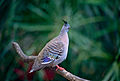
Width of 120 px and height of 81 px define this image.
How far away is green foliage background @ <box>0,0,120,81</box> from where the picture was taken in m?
3.26

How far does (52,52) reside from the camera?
213cm

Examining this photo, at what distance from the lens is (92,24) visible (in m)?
3.72

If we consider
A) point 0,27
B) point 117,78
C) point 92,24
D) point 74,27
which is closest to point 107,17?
point 92,24

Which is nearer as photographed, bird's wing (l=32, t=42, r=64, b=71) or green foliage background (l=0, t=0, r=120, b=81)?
bird's wing (l=32, t=42, r=64, b=71)

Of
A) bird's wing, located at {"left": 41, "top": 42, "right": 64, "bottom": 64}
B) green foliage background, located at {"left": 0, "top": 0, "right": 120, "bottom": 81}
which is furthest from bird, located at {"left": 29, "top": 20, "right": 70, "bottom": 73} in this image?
green foliage background, located at {"left": 0, "top": 0, "right": 120, "bottom": 81}

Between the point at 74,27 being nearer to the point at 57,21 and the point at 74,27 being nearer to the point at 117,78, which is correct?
the point at 57,21

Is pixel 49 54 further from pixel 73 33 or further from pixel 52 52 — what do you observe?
pixel 73 33

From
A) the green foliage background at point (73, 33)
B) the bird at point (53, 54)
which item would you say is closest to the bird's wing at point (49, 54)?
the bird at point (53, 54)

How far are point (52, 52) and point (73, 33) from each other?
1.21 metres

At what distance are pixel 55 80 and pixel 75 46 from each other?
48 centimetres

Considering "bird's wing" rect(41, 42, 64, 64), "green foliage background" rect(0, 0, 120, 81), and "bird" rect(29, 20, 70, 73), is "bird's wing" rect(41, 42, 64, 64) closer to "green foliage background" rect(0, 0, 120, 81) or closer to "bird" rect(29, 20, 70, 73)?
"bird" rect(29, 20, 70, 73)

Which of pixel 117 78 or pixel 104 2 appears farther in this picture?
pixel 104 2

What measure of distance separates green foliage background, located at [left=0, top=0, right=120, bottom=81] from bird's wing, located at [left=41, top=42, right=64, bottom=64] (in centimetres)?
94

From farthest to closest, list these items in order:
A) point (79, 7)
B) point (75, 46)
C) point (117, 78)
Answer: point (79, 7) < point (75, 46) < point (117, 78)
